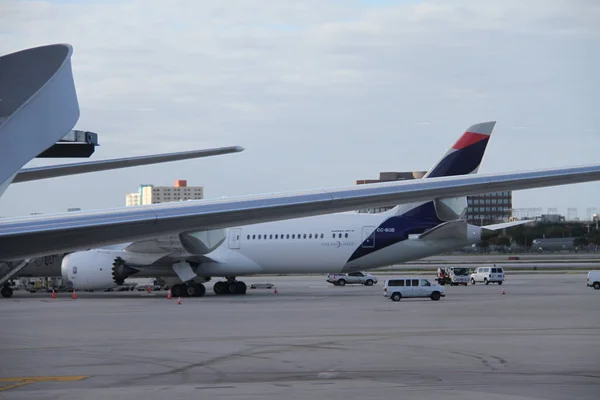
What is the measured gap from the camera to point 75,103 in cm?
1053

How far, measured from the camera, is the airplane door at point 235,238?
3900 cm

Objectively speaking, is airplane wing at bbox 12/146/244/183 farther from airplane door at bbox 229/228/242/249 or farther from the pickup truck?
the pickup truck

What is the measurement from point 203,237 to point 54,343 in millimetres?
5677

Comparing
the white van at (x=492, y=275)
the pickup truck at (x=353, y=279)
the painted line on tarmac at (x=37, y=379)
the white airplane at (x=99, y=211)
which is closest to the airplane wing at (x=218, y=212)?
the white airplane at (x=99, y=211)

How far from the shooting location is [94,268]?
3725 cm

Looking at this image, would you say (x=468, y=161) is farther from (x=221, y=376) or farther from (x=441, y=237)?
(x=221, y=376)

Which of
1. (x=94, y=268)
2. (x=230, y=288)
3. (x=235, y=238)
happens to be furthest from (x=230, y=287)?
(x=94, y=268)

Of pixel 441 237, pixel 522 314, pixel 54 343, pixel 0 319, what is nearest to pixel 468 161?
pixel 441 237

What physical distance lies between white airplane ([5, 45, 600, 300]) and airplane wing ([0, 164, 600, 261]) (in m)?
0.01

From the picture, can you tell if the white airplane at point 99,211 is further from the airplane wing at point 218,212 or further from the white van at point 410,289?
the white van at point 410,289

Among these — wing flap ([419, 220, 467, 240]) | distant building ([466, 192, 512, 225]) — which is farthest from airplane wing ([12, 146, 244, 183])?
distant building ([466, 192, 512, 225])

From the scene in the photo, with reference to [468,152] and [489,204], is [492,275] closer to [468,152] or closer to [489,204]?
[468,152]

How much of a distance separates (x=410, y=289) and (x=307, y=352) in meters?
17.5

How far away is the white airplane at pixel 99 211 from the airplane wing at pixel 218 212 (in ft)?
0.04
